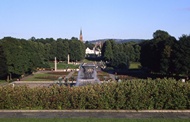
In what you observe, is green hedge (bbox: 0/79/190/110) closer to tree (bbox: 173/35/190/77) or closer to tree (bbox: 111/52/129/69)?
tree (bbox: 173/35/190/77)

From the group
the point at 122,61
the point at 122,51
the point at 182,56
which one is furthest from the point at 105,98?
the point at 122,51

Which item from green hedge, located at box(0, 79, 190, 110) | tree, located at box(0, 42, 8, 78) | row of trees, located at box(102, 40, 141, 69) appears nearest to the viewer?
green hedge, located at box(0, 79, 190, 110)

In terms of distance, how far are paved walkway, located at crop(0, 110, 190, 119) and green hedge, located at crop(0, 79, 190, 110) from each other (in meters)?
0.70

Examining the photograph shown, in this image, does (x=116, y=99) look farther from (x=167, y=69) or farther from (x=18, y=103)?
Result: (x=167, y=69)

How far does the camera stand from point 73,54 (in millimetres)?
109438

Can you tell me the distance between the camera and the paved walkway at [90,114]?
→ 48.8 ft

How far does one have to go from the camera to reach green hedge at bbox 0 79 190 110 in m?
16.7

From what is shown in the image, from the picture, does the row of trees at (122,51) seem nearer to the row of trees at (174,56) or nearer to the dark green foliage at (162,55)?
the dark green foliage at (162,55)

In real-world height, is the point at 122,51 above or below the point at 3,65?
above

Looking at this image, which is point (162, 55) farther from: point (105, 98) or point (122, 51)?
point (122, 51)

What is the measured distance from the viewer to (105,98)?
1673cm

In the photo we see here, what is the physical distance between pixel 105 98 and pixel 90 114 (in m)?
1.67

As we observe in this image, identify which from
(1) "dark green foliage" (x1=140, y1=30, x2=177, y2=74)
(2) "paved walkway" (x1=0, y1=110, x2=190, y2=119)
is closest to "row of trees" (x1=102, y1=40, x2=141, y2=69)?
(1) "dark green foliage" (x1=140, y1=30, x2=177, y2=74)

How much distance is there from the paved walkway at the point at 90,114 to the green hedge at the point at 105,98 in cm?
70
